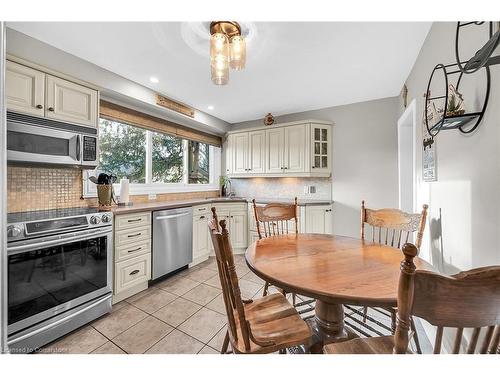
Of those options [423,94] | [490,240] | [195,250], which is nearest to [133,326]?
[195,250]

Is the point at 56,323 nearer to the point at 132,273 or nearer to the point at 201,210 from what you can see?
the point at 132,273

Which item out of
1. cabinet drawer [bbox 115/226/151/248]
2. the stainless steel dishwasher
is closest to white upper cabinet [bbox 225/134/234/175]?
the stainless steel dishwasher

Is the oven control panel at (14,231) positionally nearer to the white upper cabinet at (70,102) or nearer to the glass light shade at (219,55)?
the white upper cabinet at (70,102)

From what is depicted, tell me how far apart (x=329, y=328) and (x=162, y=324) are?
4.50 ft

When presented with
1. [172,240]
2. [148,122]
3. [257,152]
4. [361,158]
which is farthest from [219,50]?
[361,158]

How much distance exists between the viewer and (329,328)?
4.29ft

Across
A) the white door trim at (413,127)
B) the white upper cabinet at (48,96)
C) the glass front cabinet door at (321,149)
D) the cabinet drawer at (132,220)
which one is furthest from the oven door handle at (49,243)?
the white door trim at (413,127)

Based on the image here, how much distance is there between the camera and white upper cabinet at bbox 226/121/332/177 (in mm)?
A: 3492

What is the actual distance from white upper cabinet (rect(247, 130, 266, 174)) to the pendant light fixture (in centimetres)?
228

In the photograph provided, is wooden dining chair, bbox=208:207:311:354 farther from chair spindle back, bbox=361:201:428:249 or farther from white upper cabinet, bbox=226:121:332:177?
white upper cabinet, bbox=226:121:332:177

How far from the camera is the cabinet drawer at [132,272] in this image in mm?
2142

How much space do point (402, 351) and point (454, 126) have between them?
4.06 feet

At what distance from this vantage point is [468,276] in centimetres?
49

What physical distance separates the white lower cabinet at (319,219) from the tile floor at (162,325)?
1.20 m
